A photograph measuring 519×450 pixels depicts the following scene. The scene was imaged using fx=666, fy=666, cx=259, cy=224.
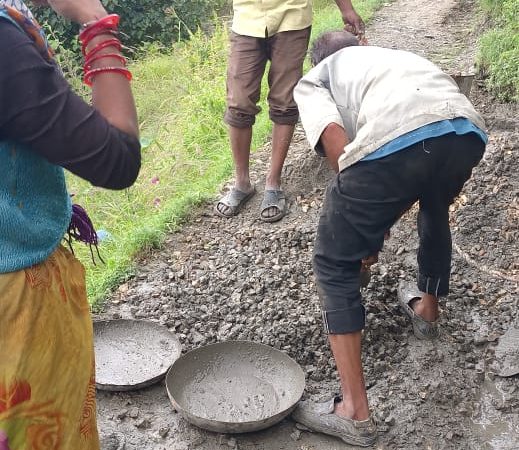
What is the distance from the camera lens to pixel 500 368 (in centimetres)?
305

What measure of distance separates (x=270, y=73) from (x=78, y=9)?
285 cm

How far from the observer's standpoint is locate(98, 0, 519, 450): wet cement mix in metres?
2.76

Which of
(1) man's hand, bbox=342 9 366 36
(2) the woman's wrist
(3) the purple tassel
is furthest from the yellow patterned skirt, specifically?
(1) man's hand, bbox=342 9 366 36

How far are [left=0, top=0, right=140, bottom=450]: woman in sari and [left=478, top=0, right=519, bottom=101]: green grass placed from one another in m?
4.34

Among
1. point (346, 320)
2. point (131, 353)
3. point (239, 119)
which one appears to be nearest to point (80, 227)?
point (346, 320)

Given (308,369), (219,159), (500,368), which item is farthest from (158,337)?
(219,159)

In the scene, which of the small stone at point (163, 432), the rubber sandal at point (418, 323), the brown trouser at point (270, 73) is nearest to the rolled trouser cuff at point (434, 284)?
the rubber sandal at point (418, 323)

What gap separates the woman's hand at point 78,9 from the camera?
1.41m

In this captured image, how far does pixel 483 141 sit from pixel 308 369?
131 cm

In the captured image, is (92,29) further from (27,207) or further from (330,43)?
(330,43)

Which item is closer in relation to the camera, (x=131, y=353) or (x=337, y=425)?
(x=337, y=425)

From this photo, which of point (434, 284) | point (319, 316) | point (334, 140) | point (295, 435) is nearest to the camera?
point (334, 140)

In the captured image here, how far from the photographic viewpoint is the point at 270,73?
13.7ft

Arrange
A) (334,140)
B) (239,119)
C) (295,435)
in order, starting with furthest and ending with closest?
(239,119) < (295,435) < (334,140)
